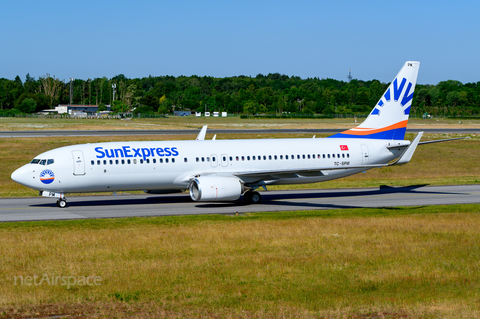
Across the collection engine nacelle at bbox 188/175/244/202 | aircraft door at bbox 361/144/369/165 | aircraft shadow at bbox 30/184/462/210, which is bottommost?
aircraft shadow at bbox 30/184/462/210

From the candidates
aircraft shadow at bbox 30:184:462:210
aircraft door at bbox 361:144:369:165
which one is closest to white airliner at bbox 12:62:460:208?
aircraft door at bbox 361:144:369:165

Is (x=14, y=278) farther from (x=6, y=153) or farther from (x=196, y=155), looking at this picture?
(x=6, y=153)

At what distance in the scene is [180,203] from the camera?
122 ft

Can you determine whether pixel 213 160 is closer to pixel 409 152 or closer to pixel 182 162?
pixel 182 162

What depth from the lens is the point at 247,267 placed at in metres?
19.2

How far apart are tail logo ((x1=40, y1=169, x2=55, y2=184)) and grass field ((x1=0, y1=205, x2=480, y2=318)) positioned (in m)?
4.97

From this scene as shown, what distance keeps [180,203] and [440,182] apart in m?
25.4

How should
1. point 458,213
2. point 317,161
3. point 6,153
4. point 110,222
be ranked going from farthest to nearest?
point 6,153, point 317,161, point 458,213, point 110,222

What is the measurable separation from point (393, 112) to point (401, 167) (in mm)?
21280

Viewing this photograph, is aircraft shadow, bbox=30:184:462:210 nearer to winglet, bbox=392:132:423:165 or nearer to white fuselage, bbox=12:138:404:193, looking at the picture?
white fuselage, bbox=12:138:404:193

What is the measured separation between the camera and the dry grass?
4856 centimetres

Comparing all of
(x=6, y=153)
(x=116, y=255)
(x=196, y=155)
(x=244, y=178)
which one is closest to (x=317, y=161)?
(x=244, y=178)

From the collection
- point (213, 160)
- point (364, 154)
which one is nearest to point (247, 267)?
point (213, 160)

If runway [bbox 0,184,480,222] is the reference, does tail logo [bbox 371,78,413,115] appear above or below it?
above
